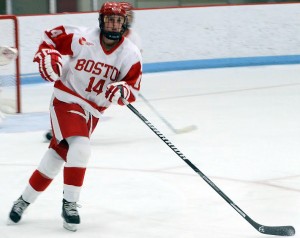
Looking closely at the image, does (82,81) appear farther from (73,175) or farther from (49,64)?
(73,175)

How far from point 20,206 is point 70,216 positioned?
223mm

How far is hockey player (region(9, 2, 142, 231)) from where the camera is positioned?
10.5 ft

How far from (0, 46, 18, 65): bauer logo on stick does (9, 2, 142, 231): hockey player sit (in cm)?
224

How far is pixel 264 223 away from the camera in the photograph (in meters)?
3.36

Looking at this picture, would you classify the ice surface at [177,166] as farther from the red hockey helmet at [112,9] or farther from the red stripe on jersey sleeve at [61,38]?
the red hockey helmet at [112,9]

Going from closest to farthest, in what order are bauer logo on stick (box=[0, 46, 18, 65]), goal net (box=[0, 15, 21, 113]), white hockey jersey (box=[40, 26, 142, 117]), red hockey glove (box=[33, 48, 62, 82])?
red hockey glove (box=[33, 48, 62, 82]), white hockey jersey (box=[40, 26, 142, 117]), bauer logo on stick (box=[0, 46, 18, 65]), goal net (box=[0, 15, 21, 113])

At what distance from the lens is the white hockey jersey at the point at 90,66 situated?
3279mm

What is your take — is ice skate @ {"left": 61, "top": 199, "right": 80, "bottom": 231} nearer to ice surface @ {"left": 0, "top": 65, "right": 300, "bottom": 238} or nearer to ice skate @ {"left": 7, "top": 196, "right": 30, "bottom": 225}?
ice surface @ {"left": 0, "top": 65, "right": 300, "bottom": 238}

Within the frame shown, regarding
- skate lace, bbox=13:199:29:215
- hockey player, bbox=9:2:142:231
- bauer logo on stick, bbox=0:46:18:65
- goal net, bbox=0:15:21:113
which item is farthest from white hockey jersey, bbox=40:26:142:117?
goal net, bbox=0:15:21:113

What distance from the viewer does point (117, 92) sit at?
3.17 meters

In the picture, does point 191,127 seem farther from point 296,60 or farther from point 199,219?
point 296,60

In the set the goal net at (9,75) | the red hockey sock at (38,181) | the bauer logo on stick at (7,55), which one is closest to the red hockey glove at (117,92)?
the red hockey sock at (38,181)

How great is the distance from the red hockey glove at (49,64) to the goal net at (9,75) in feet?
9.07

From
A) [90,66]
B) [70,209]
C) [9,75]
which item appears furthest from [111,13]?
[9,75]
